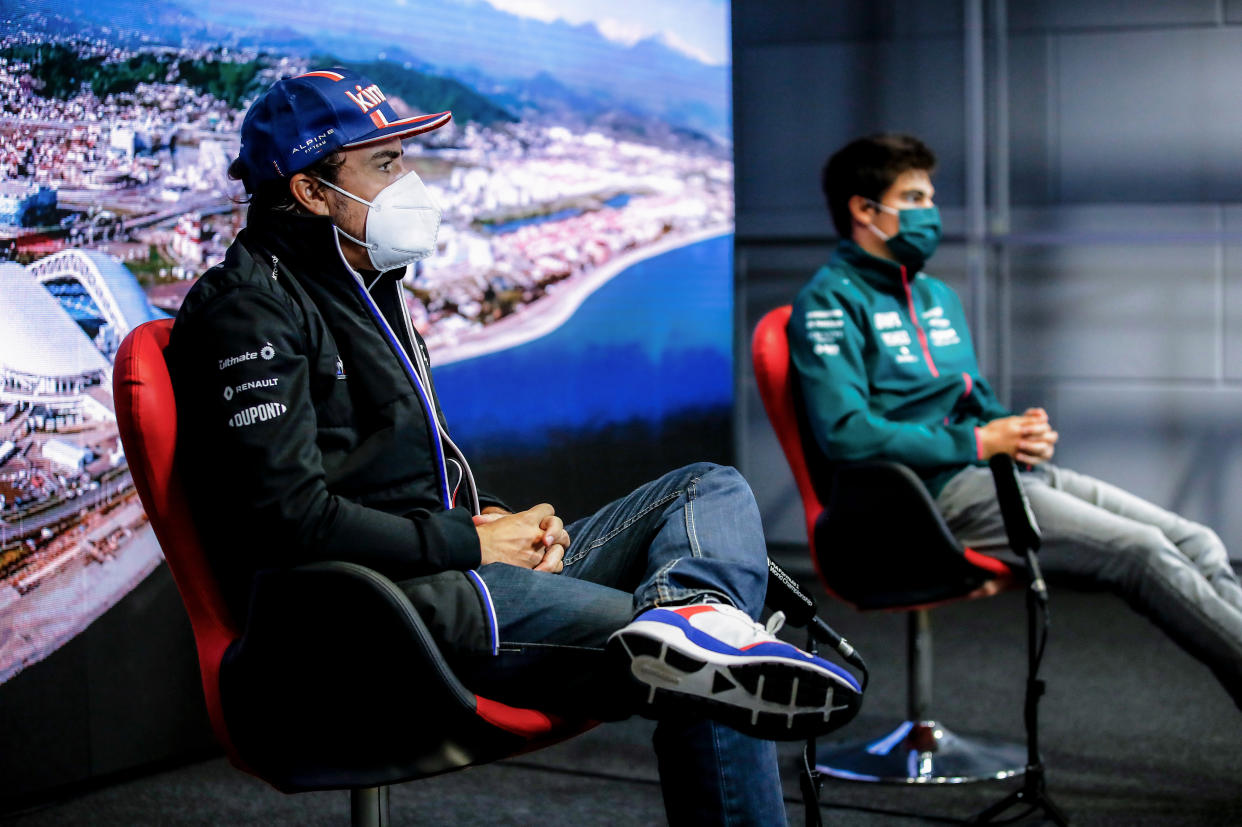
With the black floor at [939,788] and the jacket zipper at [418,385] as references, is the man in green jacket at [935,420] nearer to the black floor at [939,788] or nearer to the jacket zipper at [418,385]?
the black floor at [939,788]

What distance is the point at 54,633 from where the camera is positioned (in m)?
2.49

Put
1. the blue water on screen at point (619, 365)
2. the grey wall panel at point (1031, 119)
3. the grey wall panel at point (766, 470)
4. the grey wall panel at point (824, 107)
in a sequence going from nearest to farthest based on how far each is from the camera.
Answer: the blue water on screen at point (619, 365)
the grey wall panel at point (1031, 119)
the grey wall panel at point (824, 107)
the grey wall panel at point (766, 470)

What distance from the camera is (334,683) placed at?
149 cm

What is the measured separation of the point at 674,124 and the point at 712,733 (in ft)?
9.51

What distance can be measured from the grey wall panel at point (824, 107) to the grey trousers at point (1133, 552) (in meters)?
2.36

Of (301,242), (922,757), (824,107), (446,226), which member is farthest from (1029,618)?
(824,107)

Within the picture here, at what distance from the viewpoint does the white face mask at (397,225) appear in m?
1.78

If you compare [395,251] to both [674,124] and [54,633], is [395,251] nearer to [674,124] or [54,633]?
[54,633]

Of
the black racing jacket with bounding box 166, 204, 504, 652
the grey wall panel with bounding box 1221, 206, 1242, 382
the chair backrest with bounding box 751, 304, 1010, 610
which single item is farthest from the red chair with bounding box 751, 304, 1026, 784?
the grey wall panel with bounding box 1221, 206, 1242, 382

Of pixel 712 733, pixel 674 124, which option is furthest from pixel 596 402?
pixel 712 733

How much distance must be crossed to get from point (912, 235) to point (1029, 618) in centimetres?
99

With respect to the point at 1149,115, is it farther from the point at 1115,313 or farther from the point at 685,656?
the point at 685,656

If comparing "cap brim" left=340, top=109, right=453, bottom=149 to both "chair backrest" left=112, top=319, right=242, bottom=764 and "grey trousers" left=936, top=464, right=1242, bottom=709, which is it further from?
"grey trousers" left=936, top=464, right=1242, bottom=709

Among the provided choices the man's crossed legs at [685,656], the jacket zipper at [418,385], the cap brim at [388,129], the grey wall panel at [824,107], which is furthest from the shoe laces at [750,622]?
the grey wall panel at [824,107]
